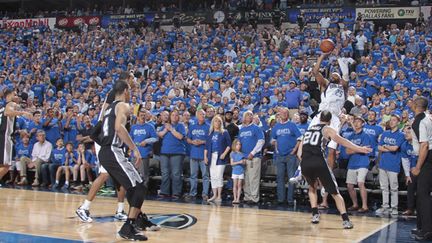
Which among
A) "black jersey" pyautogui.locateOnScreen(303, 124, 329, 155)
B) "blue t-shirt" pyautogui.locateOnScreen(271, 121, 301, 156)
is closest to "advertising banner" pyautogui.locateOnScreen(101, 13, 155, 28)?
"blue t-shirt" pyautogui.locateOnScreen(271, 121, 301, 156)

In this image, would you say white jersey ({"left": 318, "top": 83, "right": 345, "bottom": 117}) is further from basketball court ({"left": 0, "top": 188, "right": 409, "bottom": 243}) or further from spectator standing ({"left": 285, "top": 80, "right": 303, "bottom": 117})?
spectator standing ({"left": 285, "top": 80, "right": 303, "bottom": 117})

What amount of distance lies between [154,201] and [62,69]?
41.4 feet

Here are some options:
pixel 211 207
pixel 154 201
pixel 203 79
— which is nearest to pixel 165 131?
pixel 154 201

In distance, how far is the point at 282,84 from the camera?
647 inches

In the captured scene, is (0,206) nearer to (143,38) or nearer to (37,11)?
(143,38)

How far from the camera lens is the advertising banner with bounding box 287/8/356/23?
23.4 meters

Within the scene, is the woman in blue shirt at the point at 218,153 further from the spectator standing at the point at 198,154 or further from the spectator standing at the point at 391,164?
the spectator standing at the point at 391,164

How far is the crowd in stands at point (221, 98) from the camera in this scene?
12234 millimetres

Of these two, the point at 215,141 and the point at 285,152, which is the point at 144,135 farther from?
the point at 285,152

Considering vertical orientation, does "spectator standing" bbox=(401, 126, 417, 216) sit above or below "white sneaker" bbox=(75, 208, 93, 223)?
above

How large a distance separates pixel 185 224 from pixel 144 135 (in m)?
4.52

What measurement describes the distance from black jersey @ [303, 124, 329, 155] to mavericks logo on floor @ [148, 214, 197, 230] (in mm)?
2140

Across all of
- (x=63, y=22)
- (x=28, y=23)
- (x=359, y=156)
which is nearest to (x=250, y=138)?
(x=359, y=156)

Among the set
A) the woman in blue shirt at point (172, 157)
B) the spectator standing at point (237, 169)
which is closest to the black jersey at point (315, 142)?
the spectator standing at point (237, 169)
